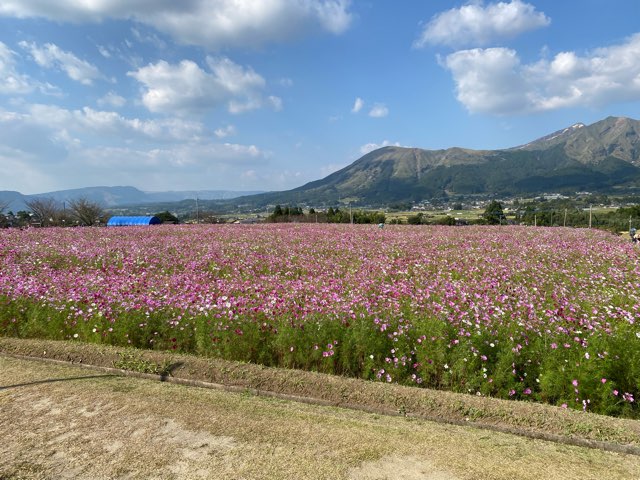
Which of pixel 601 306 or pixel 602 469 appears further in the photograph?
pixel 601 306

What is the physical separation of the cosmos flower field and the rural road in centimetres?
132

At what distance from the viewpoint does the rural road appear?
414 centimetres

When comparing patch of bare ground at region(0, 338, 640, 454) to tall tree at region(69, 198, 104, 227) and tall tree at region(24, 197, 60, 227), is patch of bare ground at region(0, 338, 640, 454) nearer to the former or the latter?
tall tree at region(69, 198, 104, 227)

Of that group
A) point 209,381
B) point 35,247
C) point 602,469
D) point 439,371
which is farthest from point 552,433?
point 35,247

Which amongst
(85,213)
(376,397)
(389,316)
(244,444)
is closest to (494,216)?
(389,316)

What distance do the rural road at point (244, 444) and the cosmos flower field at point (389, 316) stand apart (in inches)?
52.1

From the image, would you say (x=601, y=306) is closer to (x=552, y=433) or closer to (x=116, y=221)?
(x=552, y=433)

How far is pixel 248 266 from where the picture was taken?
13844 mm

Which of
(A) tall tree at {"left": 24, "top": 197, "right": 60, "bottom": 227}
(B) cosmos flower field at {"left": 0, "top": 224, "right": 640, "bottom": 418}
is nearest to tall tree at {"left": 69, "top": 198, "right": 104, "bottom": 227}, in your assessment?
(A) tall tree at {"left": 24, "top": 197, "right": 60, "bottom": 227}

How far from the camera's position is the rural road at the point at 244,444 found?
4.14 meters

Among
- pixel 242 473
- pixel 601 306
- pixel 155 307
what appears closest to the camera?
pixel 242 473

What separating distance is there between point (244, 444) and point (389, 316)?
382 cm

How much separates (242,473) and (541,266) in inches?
450

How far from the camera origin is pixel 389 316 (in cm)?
768
